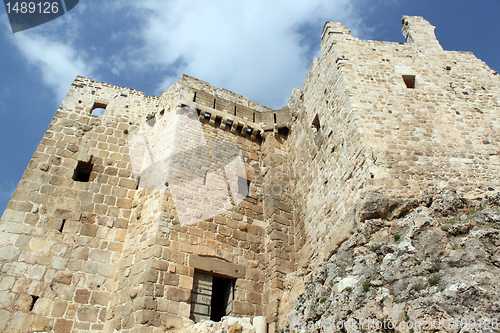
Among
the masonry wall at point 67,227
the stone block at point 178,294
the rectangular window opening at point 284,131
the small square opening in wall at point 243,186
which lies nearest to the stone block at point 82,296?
the masonry wall at point 67,227

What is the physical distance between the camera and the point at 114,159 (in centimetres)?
916

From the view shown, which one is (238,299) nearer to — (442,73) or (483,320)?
(483,320)

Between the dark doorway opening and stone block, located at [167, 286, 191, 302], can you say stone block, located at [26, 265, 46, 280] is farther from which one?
the dark doorway opening

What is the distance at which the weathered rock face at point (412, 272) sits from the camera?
4.39 meters

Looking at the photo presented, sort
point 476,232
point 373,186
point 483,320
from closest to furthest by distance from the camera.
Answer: point 483,320 < point 476,232 < point 373,186

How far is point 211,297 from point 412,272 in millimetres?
4046

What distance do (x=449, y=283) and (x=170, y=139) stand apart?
262 inches

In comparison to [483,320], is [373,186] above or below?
above

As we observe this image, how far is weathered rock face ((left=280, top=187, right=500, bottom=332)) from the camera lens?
4.39 m

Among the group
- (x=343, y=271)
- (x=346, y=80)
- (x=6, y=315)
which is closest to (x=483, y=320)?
(x=343, y=271)

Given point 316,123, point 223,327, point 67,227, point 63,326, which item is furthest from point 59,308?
point 316,123

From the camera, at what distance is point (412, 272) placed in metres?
5.11

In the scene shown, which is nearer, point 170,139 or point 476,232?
point 476,232

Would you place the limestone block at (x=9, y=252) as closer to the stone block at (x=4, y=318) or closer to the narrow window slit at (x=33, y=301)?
the narrow window slit at (x=33, y=301)
